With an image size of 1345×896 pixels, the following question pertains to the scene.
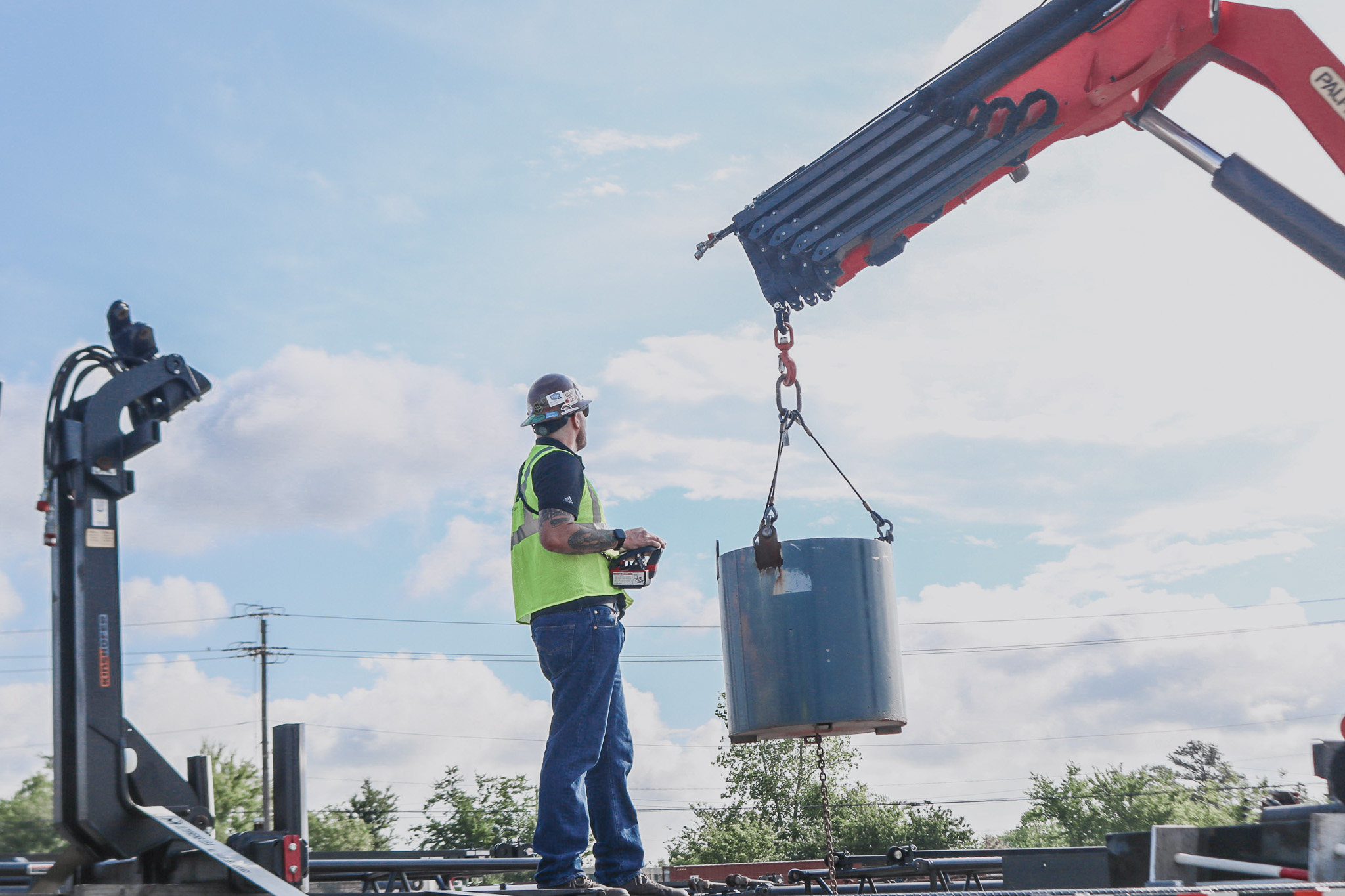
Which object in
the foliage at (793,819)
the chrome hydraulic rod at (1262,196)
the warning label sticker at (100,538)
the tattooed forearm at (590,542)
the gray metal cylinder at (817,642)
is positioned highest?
the chrome hydraulic rod at (1262,196)

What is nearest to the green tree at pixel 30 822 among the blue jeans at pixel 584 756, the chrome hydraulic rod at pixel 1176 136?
the blue jeans at pixel 584 756

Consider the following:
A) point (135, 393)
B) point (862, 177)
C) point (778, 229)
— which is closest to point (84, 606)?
point (135, 393)

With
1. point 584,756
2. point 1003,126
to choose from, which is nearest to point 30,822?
point 584,756

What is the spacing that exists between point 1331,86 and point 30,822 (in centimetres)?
694

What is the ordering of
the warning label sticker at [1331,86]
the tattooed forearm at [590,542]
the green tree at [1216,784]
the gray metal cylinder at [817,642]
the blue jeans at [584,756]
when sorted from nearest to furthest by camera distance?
1. the blue jeans at [584,756]
2. the tattooed forearm at [590,542]
3. the gray metal cylinder at [817,642]
4. the warning label sticker at [1331,86]
5. the green tree at [1216,784]

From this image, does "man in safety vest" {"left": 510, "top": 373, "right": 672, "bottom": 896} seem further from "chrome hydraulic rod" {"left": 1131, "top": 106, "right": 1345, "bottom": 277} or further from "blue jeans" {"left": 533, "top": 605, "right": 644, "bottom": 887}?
"chrome hydraulic rod" {"left": 1131, "top": 106, "right": 1345, "bottom": 277}

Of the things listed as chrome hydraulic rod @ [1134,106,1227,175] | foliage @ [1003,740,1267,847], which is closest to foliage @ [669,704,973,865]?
foliage @ [1003,740,1267,847]

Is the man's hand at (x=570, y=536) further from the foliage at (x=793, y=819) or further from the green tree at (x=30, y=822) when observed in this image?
the foliage at (x=793, y=819)

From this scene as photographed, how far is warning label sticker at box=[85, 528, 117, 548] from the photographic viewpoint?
486 centimetres

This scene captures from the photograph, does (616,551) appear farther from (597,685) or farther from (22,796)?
(22,796)

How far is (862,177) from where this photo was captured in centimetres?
609

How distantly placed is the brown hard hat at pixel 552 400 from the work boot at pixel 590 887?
194cm

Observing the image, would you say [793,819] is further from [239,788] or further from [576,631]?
[576,631]

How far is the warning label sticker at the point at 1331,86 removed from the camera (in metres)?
6.05
